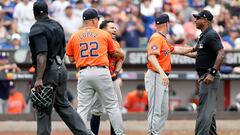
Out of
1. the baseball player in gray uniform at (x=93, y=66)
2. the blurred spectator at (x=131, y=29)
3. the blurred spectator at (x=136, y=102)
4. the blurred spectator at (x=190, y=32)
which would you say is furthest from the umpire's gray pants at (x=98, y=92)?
the blurred spectator at (x=190, y=32)

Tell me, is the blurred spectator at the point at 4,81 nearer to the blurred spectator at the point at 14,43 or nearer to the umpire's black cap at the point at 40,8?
the blurred spectator at the point at 14,43

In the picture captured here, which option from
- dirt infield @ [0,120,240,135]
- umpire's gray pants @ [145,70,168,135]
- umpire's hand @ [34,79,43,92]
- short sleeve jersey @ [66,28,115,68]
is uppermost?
short sleeve jersey @ [66,28,115,68]

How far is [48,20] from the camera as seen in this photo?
34.0ft

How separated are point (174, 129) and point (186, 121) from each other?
0.41 metres

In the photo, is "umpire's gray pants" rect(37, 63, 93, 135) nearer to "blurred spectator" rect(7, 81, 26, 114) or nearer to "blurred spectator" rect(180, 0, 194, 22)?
"blurred spectator" rect(7, 81, 26, 114)

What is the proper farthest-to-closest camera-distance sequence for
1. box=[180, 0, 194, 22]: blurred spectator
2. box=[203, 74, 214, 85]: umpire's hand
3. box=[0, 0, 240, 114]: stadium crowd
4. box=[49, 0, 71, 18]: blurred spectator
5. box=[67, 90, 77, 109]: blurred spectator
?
box=[180, 0, 194, 22]: blurred spectator < box=[49, 0, 71, 18]: blurred spectator < box=[0, 0, 240, 114]: stadium crowd < box=[67, 90, 77, 109]: blurred spectator < box=[203, 74, 214, 85]: umpire's hand

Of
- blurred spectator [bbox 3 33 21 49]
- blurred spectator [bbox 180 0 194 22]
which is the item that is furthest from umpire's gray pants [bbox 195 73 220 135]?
blurred spectator [bbox 180 0 194 22]

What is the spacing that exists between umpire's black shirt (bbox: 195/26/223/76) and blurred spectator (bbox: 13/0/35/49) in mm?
6943

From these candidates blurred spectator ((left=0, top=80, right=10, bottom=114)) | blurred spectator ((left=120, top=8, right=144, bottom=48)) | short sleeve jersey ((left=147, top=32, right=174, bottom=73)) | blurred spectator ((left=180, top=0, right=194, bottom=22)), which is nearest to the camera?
short sleeve jersey ((left=147, top=32, right=174, bottom=73))

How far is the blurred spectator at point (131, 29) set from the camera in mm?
17922

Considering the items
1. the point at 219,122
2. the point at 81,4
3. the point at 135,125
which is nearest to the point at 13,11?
the point at 81,4

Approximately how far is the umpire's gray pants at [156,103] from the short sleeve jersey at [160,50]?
197 mm

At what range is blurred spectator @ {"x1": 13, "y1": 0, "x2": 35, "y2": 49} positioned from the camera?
58.1 feet

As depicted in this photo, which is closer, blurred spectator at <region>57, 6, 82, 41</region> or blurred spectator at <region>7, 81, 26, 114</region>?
blurred spectator at <region>7, 81, 26, 114</region>
